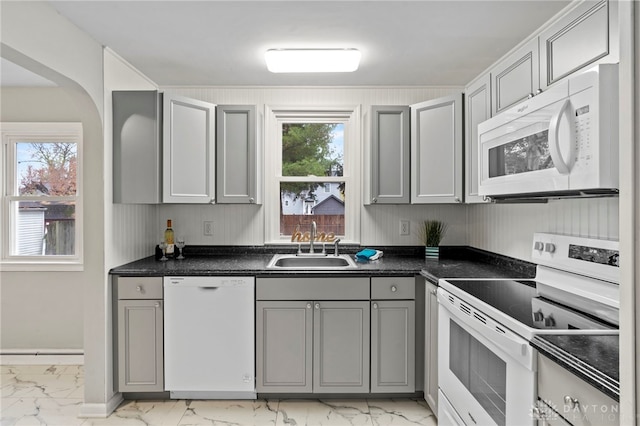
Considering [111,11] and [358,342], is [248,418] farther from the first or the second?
[111,11]

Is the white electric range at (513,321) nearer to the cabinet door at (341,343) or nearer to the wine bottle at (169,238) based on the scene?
the cabinet door at (341,343)

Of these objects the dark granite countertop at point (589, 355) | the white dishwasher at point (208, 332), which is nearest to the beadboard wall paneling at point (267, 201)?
the white dishwasher at point (208, 332)

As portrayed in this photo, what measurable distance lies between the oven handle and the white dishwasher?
135 cm

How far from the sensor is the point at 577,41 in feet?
4.83

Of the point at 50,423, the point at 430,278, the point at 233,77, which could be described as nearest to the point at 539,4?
the point at 430,278

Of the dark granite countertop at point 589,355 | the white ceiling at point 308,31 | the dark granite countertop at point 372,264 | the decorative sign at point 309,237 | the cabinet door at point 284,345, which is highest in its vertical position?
the white ceiling at point 308,31

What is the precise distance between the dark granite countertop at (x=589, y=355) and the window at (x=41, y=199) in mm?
3362

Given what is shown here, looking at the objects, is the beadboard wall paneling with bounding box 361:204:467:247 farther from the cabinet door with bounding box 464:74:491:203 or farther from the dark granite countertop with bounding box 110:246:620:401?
the cabinet door with bounding box 464:74:491:203

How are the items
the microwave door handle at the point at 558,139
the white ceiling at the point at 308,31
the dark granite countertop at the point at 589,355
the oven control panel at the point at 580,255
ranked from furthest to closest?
the white ceiling at the point at 308,31 < the oven control panel at the point at 580,255 < the microwave door handle at the point at 558,139 < the dark granite countertop at the point at 589,355

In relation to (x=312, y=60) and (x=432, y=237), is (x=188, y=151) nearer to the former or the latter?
(x=312, y=60)

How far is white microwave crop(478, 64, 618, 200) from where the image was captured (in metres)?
1.21

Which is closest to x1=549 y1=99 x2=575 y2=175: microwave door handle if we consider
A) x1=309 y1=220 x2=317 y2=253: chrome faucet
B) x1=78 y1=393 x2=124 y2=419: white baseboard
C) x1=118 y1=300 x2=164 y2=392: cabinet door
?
x1=309 y1=220 x2=317 y2=253: chrome faucet

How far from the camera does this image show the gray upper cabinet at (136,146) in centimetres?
250

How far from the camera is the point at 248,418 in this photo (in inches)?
92.3
